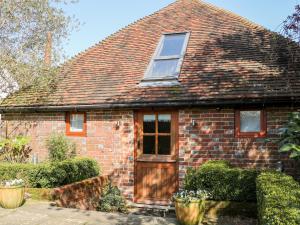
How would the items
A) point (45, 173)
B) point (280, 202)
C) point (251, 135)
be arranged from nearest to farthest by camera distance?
point (280, 202) < point (251, 135) < point (45, 173)

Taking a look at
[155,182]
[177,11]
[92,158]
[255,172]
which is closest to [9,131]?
[92,158]

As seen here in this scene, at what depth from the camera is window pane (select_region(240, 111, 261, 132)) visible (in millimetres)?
9008

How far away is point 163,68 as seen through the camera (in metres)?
10.8

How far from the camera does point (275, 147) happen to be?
8828 mm

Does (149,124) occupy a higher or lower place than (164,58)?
lower

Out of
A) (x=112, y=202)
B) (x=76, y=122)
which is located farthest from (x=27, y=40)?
(x=112, y=202)

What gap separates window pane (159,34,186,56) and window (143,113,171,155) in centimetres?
259

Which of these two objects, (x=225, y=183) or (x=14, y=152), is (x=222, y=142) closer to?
(x=225, y=183)

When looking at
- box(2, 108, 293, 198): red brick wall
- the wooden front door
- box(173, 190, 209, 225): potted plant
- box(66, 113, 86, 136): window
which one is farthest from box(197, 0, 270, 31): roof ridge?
box(173, 190, 209, 225): potted plant

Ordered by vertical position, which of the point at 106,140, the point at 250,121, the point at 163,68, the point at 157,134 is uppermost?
the point at 163,68

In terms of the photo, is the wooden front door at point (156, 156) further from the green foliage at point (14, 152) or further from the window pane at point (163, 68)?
the green foliage at point (14, 152)

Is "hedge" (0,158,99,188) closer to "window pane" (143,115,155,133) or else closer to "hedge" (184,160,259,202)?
"window pane" (143,115,155,133)

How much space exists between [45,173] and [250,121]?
5982 mm

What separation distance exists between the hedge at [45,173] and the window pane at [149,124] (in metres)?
2.32
